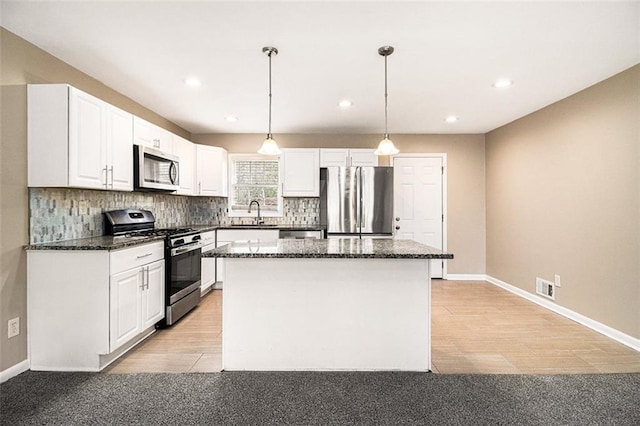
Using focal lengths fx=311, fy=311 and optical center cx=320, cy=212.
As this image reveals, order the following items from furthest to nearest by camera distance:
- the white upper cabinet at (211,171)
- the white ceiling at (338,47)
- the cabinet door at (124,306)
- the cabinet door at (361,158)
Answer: the cabinet door at (361,158) → the white upper cabinet at (211,171) → the cabinet door at (124,306) → the white ceiling at (338,47)

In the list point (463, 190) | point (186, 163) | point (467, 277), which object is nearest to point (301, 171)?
point (186, 163)

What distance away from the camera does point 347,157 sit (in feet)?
15.8

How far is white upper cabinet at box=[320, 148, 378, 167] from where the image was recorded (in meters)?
4.82

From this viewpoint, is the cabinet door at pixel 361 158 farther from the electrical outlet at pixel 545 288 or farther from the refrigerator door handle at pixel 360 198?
the electrical outlet at pixel 545 288

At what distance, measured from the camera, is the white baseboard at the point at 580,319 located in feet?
9.04

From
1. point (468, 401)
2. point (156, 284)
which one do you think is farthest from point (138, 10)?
point (468, 401)

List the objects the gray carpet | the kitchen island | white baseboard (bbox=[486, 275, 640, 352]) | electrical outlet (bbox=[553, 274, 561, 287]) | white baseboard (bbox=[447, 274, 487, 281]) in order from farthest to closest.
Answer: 1. white baseboard (bbox=[447, 274, 487, 281])
2. electrical outlet (bbox=[553, 274, 561, 287])
3. white baseboard (bbox=[486, 275, 640, 352])
4. the kitchen island
5. the gray carpet

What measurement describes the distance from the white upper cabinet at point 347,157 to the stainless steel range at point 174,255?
2.23m

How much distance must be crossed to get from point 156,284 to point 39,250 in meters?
0.94

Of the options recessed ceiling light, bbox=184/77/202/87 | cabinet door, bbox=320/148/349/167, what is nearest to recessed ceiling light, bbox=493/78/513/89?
cabinet door, bbox=320/148/349/167

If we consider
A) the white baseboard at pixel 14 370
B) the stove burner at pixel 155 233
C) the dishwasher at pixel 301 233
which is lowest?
the white baseboard at pixel 14 370

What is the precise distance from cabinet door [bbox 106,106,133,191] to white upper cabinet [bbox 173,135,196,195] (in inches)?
38.4

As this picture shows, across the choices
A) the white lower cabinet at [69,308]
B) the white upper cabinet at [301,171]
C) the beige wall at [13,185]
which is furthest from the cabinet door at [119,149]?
the white upper cabinet at [301,171]

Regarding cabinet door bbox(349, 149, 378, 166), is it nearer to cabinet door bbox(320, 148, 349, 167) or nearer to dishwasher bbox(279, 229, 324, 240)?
cabinet door bbox(320, 148, 349, 167)
